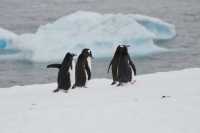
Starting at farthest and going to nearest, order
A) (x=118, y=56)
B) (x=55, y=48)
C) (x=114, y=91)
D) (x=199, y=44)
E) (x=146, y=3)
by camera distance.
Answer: (x=146, y=3), (x=199, y=44), (x=55, y=48), (x=118, y=56), (x=114, y=91)

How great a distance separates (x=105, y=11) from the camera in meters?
31.7

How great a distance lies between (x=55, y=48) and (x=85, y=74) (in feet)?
35.9

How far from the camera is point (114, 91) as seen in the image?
808 centimetres

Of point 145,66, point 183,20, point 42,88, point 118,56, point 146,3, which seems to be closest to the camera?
point 118,56

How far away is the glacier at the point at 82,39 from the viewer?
20.3m

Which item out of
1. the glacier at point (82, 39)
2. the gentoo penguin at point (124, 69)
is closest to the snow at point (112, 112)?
the gentoo penguin at point (124, 69)

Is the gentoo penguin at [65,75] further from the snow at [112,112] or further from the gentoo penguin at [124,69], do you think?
the snow at [112,112]

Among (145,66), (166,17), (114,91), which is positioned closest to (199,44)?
(145,66)

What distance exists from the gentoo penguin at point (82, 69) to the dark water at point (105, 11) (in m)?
7.27

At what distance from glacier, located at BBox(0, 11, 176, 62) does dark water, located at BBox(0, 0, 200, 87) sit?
448 millimetres

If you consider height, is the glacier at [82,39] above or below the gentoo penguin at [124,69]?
below

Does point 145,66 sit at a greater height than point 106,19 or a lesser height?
lesser

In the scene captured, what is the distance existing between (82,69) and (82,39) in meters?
10.9

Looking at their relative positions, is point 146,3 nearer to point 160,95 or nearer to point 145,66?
point 145,66
